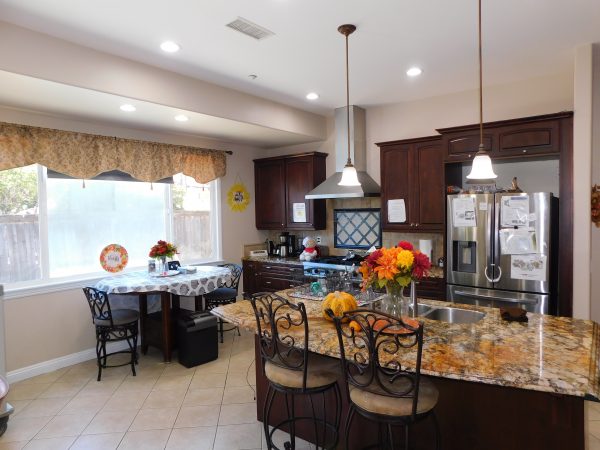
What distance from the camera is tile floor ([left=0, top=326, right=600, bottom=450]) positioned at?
262 centimetres

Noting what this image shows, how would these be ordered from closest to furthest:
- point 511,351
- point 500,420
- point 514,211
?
point 511,351 < point 500,420 < point 514,211

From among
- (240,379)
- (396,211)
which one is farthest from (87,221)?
(396,211)

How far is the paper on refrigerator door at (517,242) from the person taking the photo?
10.8ft

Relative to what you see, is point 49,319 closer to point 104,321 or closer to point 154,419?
point 104,321

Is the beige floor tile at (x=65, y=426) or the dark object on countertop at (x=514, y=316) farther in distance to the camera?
the beige floor tile at (x=65, y=426)

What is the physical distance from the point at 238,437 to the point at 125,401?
1.14m

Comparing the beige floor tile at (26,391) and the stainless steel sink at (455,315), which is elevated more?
the stainless steel sink at (455,315)

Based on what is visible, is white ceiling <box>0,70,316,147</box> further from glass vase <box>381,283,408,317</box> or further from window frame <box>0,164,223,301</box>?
glass vase <box>381,283,408,317</box>

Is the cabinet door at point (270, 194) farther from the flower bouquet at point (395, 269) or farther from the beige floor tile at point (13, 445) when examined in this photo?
the beige floor tile at point (13, 445)

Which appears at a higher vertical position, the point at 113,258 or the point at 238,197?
the point at 238,197

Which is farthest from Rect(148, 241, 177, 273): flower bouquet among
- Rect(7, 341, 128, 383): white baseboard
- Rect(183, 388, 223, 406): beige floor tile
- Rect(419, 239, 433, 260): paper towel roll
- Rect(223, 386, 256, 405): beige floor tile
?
Rect(419, 239, 433, 260): paper towel roll

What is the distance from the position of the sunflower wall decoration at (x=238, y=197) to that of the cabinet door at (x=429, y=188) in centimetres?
258

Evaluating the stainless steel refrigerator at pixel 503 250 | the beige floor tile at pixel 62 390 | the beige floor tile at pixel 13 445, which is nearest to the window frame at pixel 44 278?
the beige floor tile at pixel 62 390

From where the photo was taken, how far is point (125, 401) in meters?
3.17
